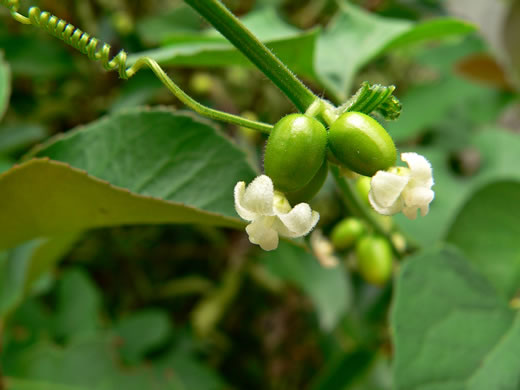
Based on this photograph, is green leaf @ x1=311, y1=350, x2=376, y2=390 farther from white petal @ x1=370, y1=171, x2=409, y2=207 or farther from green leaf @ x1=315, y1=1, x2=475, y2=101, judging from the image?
white petal @ x1=370, y1=171, x2=409, y2=207

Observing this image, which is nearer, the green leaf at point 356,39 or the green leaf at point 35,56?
the green leaf at point 356,39

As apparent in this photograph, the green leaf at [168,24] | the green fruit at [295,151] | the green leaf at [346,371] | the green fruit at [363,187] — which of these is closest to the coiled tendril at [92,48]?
the green fruit at [295,151]

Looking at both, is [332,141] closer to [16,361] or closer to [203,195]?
[203,195]

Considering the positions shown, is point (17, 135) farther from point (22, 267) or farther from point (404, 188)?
point (404, 188)

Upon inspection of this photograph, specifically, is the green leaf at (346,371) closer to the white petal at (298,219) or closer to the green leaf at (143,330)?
the green leaf at (143,330)

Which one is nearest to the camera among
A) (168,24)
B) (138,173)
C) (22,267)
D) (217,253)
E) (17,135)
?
(138,173)

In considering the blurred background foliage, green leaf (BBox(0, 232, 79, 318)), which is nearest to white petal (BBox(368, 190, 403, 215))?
the blurred background foliage

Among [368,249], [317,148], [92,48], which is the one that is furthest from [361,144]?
[368,249]
